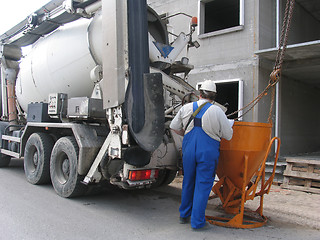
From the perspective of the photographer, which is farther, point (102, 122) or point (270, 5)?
point (270, 5)

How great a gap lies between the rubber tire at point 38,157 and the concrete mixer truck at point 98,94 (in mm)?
18

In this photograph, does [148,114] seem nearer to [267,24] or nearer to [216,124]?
[216,124]

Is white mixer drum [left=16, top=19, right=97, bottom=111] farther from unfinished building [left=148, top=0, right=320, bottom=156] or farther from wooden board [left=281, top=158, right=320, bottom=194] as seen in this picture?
wooden board [left=281, top=158, right=320, bottom=194]

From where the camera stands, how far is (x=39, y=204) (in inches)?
191

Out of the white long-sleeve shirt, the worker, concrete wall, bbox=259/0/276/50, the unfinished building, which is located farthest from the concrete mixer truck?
concrete wall, bbox=259/0/276/50

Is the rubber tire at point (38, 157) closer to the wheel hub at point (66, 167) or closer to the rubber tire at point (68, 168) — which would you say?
the rubber tire at point (68, 168)

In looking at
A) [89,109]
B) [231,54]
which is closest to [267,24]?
[231,54]

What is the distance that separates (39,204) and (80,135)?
1312 millimetres

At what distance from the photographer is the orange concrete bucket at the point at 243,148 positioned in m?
3.95

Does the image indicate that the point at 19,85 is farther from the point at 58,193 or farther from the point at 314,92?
the point at 314,92

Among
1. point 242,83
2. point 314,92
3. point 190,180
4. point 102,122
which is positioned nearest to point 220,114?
point 190,180

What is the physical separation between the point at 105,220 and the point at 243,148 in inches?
84.3

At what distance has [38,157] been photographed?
19.6 ft

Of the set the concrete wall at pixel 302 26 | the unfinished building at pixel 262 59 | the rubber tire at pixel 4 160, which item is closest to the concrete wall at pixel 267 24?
the unfinished building at pixel 262 59
